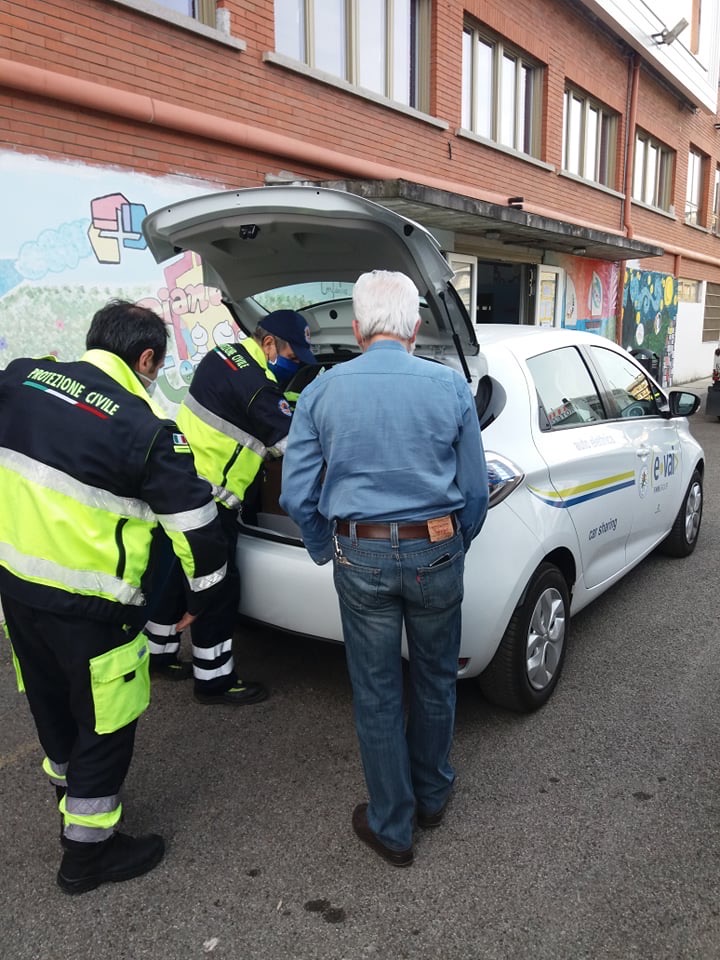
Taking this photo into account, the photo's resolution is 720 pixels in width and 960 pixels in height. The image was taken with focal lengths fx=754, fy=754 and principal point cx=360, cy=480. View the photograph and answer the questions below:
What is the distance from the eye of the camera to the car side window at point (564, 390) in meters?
3.61

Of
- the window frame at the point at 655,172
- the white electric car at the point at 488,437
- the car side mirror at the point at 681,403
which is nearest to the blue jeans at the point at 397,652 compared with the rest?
the white electric car at the point at 488,437

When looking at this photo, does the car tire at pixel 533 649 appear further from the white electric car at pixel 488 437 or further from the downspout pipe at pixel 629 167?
the downspout pipe at pixel 629 167

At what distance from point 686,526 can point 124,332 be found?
4454 millimetres

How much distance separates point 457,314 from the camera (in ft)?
10.6

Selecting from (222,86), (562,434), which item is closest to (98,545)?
(562,434)

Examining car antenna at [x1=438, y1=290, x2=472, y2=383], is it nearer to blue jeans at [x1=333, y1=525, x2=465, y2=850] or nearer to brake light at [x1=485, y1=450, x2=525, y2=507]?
brake light at [x1=485, y1=450, x2=525, y2=507]

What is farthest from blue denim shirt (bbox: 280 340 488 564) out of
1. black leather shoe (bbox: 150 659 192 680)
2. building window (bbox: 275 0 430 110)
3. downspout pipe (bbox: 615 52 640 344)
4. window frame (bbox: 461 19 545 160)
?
downspout pipe (bbox: 615 52 640 344)

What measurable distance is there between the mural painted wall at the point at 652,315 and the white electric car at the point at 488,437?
12.9 metres

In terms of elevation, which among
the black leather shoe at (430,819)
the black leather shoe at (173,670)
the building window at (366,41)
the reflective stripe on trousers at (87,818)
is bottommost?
the black leather shoe at (173,670)

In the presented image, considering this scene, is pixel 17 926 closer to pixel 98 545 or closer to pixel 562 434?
pixel 98 545

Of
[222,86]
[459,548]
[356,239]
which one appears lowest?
[459,548]

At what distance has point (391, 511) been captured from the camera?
228 centimetres

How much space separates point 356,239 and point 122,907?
2.62m

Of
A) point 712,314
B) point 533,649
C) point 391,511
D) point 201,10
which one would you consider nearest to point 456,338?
point 391,511
